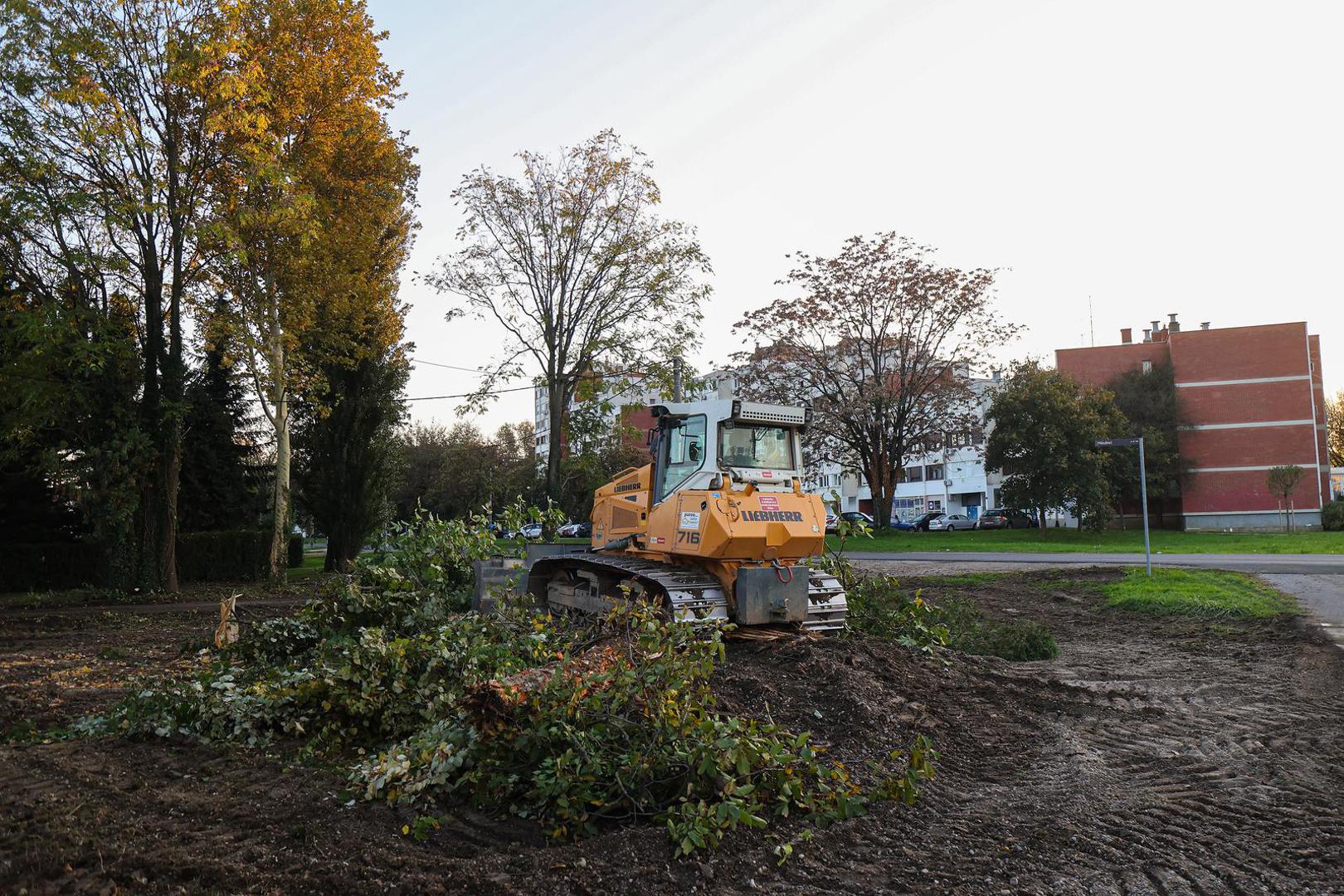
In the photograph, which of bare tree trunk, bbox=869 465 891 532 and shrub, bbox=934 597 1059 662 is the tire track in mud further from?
bare tree trunk, bbox=869 465 891 532

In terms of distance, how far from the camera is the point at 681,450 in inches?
423

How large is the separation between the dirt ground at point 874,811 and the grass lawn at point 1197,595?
523 centimetres

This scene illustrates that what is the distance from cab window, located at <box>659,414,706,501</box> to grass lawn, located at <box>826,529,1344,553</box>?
17068mm

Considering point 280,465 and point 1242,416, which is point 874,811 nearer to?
point 280,465

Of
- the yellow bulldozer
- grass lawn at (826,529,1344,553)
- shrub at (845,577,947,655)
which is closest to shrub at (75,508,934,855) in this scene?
the yellow bulldozer

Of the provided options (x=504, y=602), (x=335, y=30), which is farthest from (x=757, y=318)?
(x=504, y=602)

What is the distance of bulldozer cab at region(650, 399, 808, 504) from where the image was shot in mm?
10297

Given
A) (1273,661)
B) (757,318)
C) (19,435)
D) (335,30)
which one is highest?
(335,30)

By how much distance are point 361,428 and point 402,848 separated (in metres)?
22.2

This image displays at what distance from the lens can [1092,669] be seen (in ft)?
32.9

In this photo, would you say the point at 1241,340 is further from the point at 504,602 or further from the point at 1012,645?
the point at 504,602

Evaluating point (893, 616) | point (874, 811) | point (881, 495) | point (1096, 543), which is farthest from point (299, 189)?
point (1096, 543)

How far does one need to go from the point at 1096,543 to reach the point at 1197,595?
21.2 m

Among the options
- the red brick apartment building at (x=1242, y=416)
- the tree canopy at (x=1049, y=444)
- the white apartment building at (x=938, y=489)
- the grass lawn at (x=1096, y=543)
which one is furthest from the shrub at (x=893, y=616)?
the white apartment building at (x=938, y=489)
